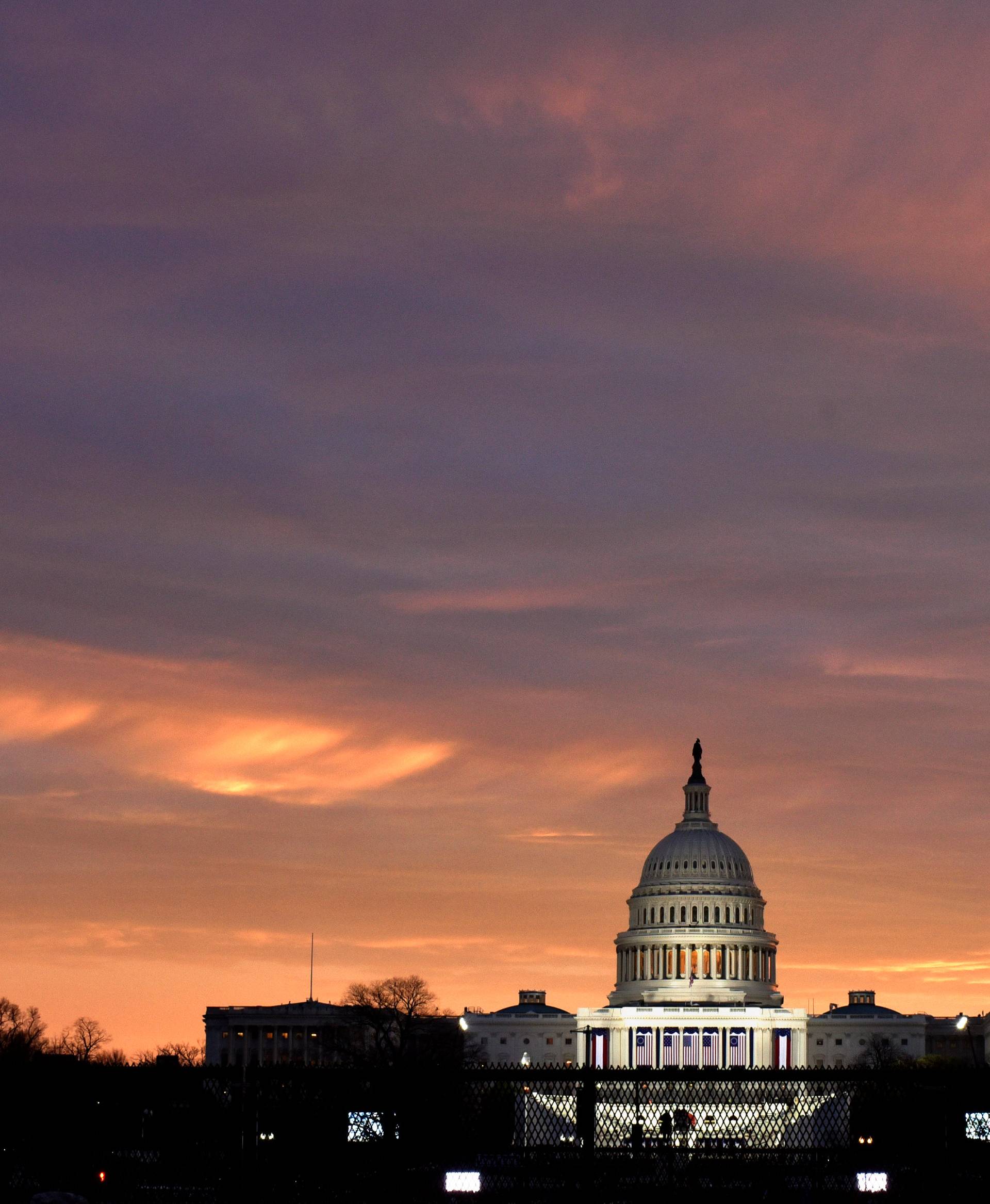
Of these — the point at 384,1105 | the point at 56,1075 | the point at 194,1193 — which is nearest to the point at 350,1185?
the point at 384,1105

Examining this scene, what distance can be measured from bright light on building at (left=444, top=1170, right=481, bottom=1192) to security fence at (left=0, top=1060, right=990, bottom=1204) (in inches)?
2.0

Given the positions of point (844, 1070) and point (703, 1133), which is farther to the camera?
point (703, 1133)

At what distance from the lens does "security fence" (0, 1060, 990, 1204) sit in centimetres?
3138

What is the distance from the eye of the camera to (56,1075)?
3603 cm

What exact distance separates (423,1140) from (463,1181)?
101 cm

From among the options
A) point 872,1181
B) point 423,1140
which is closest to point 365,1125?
point 423,1140

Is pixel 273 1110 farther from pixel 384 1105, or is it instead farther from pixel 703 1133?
pixel 703 1133

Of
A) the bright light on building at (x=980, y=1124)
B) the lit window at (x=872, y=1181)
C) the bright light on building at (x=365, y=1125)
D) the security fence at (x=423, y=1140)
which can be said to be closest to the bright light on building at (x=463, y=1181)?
the security fence at (x=423, y=1140)

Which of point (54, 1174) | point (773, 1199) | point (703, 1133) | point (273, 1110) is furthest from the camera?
point (703, 1133)

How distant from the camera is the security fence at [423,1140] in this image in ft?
103

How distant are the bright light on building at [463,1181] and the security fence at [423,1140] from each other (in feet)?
0.17

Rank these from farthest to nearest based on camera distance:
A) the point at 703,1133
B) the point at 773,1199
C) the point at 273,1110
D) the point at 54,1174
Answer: the point at 703,1133 < the point at 54,1174 < the point at 273,1110 < the point at 773,1199

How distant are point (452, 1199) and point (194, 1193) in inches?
208

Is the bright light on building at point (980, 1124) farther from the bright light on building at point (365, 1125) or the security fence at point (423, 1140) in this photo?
the bright light on building at point (365, 1125)
